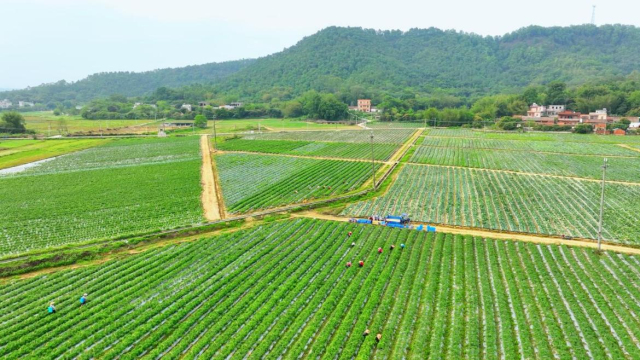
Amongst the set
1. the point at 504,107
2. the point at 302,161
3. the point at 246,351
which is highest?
the point at 504,107

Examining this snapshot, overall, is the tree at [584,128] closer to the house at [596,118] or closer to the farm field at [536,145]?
the house at [596,118]

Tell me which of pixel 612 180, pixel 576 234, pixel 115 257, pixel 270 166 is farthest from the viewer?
pixel 270 166

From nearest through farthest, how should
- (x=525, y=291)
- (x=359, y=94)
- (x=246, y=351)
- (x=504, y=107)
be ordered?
(x=246, y=351), (x=525, y=291), (x=504, y=107), (x=359, y=94)

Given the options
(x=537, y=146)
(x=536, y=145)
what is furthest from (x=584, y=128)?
(x=537, y=146)

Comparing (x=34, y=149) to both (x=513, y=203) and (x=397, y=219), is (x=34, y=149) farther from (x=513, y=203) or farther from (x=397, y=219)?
(x=513, y=203)

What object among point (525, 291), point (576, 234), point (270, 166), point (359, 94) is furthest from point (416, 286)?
point (359, 94)

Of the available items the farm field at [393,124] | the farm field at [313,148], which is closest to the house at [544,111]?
the farm field at [393,124]

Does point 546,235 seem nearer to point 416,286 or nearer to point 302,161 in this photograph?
point 416,286
